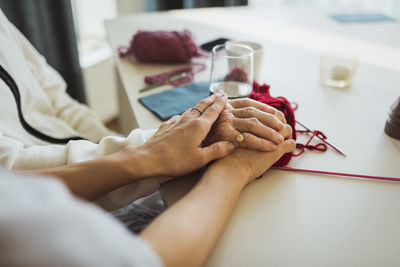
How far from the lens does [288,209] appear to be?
587mm

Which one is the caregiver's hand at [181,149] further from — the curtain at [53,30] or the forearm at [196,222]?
the curtain at [53,30]

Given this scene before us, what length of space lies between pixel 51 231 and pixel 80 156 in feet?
1.18

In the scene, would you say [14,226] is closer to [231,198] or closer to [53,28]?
[231,198]

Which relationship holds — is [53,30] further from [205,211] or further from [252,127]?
[205,211]

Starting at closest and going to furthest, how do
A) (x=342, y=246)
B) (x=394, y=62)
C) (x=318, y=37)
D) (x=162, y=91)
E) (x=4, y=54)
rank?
(x=342, y=246), (x=4, y=54), (x=162, y=91), (x=394, y=62), (x=318, y=37)

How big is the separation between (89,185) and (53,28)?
149 cm

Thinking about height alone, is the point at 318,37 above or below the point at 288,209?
above

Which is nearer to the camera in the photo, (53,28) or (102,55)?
(53,28)

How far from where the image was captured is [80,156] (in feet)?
2.24

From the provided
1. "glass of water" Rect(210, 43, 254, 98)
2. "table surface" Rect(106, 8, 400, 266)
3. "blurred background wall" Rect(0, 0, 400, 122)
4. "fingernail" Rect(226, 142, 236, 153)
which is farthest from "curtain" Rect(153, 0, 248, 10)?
"fingernail" Rect(226, 142, 236, 153)

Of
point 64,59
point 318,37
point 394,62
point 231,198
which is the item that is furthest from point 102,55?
point 231,198

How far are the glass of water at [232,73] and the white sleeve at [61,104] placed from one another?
0.42 metres

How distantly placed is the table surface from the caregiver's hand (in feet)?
0.16

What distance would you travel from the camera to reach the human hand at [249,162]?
0.63 meters
